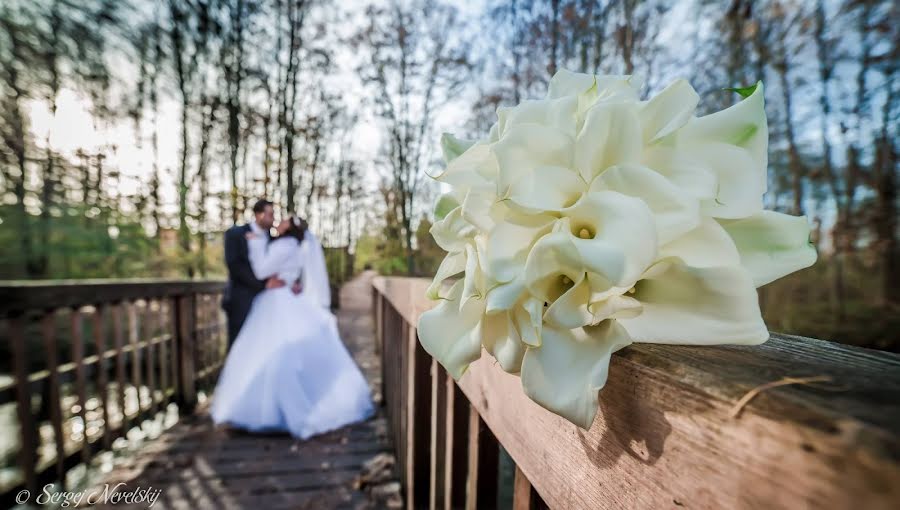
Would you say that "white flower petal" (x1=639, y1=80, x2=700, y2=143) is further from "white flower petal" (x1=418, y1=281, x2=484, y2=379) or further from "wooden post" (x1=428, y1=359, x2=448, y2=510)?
"wooden post" (x1=428, y1=359, x2=448, y2=510)

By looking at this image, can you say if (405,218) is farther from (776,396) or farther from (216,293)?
(776,396)

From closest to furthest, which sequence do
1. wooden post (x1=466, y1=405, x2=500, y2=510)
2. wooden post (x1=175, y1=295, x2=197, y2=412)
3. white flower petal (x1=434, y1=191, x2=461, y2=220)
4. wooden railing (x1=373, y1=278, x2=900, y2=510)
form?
wooden railing (x1=373, y1=278, x2=900, y2=510)
white flower petal (x1=434, y1=191, x2=461, y2=220)
wooden post (x1=466, y1=405, x2=500, y2=510)
wooden post (x1=175, y1=295, x2=197, y2=412)

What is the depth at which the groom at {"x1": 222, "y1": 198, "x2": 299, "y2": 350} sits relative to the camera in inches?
167

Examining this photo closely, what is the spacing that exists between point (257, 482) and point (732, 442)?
3.13 m

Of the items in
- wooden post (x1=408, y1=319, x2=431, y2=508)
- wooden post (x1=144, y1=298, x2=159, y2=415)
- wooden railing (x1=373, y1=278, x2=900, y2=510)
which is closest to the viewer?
wooden railing (x1=373, y1=278, x2=900, y2=510)

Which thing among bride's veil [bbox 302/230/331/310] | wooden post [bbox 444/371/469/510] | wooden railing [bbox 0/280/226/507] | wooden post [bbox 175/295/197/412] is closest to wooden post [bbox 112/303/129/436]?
wooden railing [bbox 0/280/226/507]

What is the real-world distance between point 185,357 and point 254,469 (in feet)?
6.12

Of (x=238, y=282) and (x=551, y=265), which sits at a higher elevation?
(x=551, y=265)

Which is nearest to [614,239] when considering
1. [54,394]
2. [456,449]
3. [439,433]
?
[456,449]

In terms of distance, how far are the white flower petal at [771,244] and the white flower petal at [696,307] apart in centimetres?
7

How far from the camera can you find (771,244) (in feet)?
1.46

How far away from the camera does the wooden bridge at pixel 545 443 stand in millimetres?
246

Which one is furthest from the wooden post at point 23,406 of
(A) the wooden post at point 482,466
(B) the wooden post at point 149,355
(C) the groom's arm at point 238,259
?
(A) the wooden post at point 482,466

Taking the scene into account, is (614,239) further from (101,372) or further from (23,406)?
(101,372)
